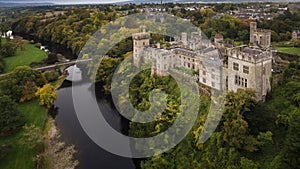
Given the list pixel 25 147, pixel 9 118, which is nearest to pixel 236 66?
pixel 25 147

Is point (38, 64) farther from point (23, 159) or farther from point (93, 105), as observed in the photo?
point (23, 159)

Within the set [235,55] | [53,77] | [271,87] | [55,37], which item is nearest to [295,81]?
[271,87]

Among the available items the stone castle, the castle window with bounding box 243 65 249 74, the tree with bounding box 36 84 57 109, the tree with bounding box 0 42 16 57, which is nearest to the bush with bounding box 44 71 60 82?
the tree with bounding box 36 84 57 109

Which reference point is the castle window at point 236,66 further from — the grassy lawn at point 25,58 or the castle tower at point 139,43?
the grassy lawn at point 25,58

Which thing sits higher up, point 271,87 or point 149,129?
point 271,87

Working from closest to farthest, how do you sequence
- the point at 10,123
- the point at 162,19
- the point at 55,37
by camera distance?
the point at 10,123 < the point at 162,19 < the point at 55,37

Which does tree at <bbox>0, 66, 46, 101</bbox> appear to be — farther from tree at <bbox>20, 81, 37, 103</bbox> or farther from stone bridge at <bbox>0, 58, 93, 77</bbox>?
stone bridge at <bbox>0, 58, 93, 77</bbox>
